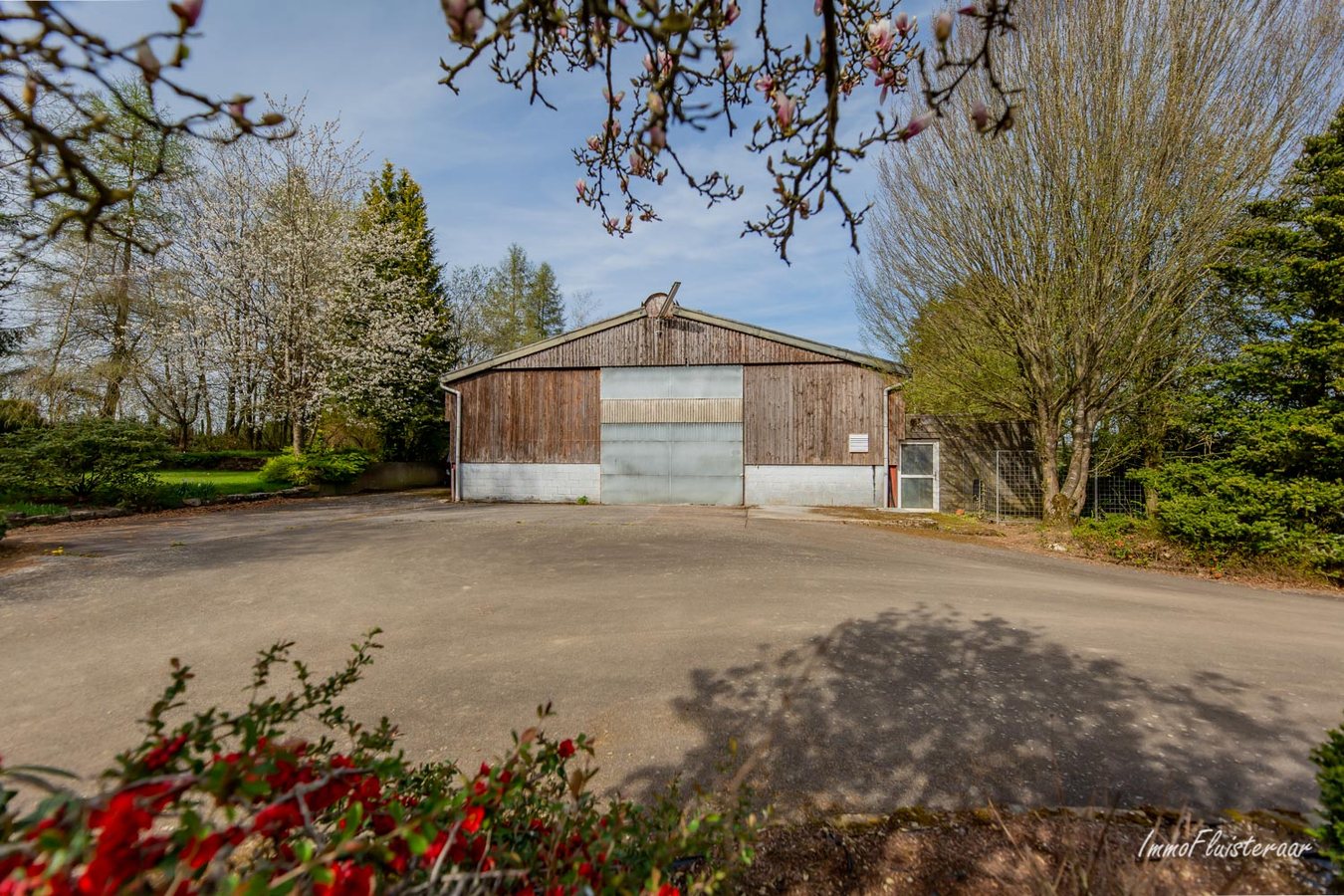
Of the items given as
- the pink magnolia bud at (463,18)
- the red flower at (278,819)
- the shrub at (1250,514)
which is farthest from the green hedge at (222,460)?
the shrub at (1250,514)

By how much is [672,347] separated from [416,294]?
1271 centimetres

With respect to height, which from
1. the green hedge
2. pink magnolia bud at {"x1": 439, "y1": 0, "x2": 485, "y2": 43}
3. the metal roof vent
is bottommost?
the green hedge

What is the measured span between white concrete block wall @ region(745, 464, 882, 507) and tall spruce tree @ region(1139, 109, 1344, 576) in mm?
7247

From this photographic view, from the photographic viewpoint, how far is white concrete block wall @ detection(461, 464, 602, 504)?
57.0 ft

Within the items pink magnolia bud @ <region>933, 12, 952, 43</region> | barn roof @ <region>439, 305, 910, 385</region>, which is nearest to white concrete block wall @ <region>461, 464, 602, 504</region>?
barn roof @ <region>439, 305, 910, 385</region>

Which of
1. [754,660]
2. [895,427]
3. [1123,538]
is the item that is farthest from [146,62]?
[895,427]

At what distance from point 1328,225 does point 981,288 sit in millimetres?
4815

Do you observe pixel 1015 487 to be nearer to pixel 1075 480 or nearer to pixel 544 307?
pixel 1075 480

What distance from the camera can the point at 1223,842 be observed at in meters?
2.07

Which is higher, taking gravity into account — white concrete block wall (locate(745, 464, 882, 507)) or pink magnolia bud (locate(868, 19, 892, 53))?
pink magnolia bud (locate(868, 19, 892, 53))

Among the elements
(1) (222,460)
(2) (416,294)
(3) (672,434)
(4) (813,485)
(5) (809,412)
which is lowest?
(4) (813,485)

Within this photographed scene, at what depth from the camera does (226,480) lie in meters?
17.2

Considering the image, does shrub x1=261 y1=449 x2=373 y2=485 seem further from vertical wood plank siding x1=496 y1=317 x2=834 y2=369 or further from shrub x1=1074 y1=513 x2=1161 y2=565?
shrub x1=1074 y1=513 x2=1161 y2=565

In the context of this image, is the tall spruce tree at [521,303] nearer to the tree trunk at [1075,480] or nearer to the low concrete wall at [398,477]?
the low concrete wall at [398,477]
